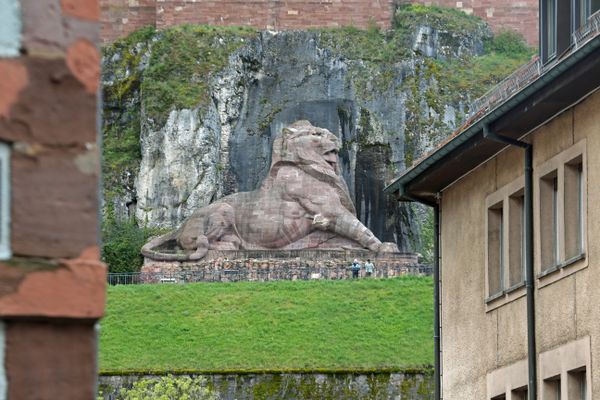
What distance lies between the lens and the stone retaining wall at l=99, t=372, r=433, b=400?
7050 centimetres

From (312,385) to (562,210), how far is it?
1732 inches

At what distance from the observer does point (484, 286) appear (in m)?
31.4

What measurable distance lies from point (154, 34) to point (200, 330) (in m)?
33.5

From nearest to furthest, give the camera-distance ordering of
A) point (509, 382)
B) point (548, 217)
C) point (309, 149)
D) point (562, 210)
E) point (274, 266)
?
point (562, 210) < point (548, 217) < point (509, 382) < point (274, 266) < point (309, 149)

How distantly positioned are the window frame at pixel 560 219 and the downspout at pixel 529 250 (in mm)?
164

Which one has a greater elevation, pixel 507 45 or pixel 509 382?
pixel 507 45

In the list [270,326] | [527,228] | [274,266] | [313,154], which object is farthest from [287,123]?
[527,228]

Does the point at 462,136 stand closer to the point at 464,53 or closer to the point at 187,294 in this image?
the point at 187,294

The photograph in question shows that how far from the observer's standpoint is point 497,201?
102 feet

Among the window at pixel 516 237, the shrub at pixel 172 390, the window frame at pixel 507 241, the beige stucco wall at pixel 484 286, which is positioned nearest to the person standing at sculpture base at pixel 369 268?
the shrub at pixel 172 390

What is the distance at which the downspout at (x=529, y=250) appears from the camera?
27969mm

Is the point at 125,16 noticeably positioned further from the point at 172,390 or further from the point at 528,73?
the point at 528,73

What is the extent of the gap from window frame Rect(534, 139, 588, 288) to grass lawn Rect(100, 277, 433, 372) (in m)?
42.9

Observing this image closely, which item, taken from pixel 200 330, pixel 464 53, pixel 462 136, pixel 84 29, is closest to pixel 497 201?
pixel 462 136
